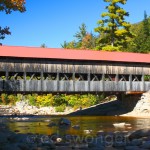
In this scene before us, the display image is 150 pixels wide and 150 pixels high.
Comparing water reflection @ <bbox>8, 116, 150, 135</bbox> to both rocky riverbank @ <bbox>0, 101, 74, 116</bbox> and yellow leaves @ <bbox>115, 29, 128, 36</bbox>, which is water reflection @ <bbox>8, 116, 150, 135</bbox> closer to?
rocky riverbank @ <bbox>0, 101, 74, 116</bbox>

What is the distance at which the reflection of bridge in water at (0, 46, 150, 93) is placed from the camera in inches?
1093

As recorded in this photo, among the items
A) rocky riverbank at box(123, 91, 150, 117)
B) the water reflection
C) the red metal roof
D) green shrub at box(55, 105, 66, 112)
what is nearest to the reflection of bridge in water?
the red metal roof

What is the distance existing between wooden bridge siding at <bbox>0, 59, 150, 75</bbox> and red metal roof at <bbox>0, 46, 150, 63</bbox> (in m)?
0.52

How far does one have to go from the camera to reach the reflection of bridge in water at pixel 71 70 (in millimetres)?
27766

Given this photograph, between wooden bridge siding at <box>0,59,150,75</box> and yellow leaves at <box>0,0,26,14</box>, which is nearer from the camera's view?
yellow leaves at <box>0,0,26,14</box>

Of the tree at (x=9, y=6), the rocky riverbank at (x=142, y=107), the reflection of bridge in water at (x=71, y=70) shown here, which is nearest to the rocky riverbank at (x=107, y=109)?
the rocky riverbank at (x=142, y=107)

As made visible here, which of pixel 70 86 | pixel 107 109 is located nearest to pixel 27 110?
pixel 107 109

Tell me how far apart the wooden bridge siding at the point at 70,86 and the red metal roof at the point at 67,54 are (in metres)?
2.23

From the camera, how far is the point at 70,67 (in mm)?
29625

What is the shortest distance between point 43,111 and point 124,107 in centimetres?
1080

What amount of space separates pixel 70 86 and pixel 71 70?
→ 1435 mm

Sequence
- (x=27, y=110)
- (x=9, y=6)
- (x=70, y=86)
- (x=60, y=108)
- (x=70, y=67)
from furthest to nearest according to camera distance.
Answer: (x=27, y=110), (x=60, y=108), (x=70, y=86), (x=70, y=67), (x=9, y=6)

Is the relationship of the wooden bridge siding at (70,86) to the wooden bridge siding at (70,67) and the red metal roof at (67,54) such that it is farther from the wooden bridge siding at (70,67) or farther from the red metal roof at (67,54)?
the red metal roof at (67,54)

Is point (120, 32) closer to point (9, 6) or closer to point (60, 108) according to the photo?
point (60, 108)
